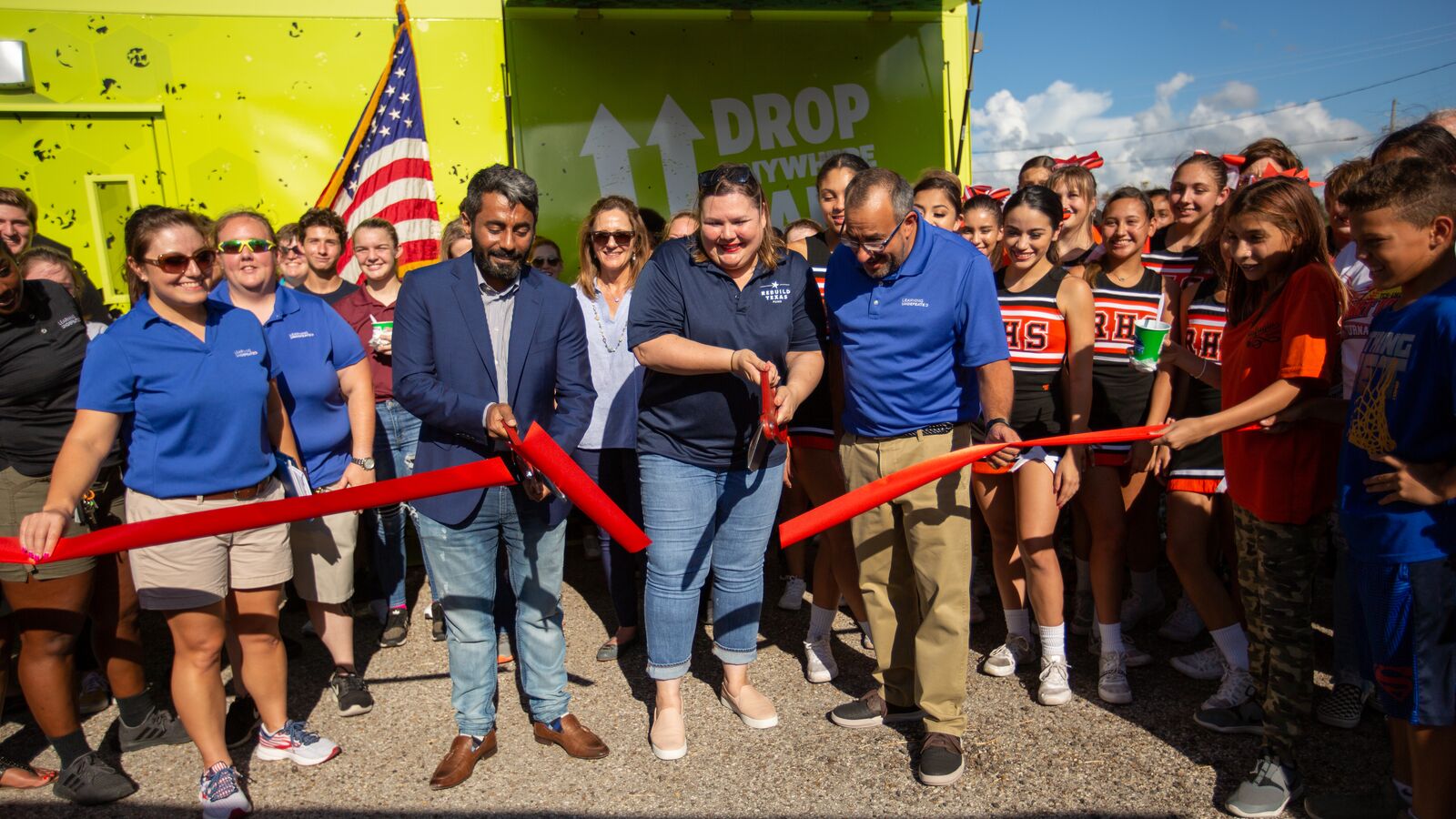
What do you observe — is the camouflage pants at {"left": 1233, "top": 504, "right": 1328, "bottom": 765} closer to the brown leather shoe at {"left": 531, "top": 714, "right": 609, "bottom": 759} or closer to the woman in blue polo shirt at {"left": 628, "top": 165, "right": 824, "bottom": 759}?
the woman in blue polo shirt at {"left": 628, "top": 165, "right": 824, "bottom": 759}

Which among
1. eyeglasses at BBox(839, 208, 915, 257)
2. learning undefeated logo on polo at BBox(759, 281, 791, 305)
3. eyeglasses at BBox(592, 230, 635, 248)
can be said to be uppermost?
eyeglasses at BBox(592, 230, 635, 248)

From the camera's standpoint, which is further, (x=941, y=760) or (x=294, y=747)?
(x=294, y=747)

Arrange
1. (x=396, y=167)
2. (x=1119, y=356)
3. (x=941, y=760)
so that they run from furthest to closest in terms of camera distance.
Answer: (x=396, y=167) < (x=1119, y=356) < (x=941, y=760)

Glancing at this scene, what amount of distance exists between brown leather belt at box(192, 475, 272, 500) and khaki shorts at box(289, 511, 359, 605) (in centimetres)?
58

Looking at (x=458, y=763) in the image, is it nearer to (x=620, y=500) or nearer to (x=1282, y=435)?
(x=620, y=500)

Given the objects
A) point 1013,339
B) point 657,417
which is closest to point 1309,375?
point 1013,339

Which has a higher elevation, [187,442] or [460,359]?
[460,359]

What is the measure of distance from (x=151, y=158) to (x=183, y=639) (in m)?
4.31

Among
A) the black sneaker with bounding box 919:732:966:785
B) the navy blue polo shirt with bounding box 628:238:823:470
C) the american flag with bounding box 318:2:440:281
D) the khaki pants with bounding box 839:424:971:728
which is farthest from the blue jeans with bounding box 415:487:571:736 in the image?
the american flag with bounding box 318:2:440:281

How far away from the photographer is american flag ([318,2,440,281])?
641 centimetres

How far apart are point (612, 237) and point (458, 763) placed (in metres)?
2.51

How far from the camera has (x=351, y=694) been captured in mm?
4180

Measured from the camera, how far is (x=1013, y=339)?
156 inches

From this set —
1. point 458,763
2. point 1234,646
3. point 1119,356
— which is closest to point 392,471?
point 458,763
